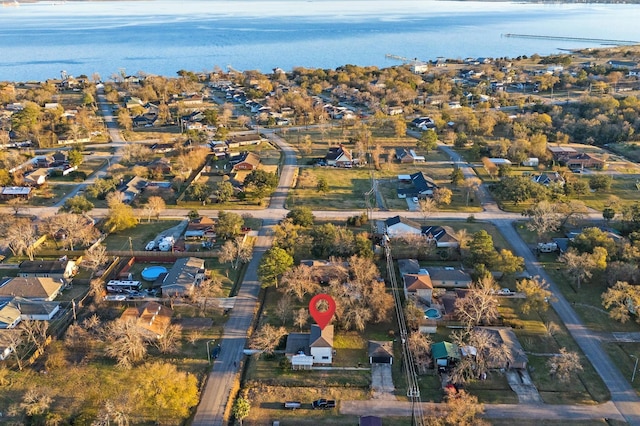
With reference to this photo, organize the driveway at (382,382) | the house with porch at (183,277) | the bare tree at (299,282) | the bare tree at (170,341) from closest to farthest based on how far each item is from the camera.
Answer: the driveway at (382,382)
the bare tree at (170,341)
the bare tree at (299,282)
the house with porch at (183,277)

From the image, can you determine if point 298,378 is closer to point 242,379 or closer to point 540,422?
point 242,379

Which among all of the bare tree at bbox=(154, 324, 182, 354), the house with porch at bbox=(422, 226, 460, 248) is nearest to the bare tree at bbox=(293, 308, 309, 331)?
the bare tree at bbox=(154, 324, 182, 354)

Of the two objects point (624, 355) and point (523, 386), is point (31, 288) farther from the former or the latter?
point (624, 355)

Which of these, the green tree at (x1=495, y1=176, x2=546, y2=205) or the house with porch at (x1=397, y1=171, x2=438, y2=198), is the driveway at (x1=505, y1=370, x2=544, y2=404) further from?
the house with porch at (x1=397, y1=171, x2=438, y2=198)

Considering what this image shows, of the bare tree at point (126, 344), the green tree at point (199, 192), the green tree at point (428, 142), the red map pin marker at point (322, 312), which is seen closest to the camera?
the bare tree at point (126, 344)

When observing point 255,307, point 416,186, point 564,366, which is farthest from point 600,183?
point 255,307

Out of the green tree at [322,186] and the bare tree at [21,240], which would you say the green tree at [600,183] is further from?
the bare tree at [21,240]

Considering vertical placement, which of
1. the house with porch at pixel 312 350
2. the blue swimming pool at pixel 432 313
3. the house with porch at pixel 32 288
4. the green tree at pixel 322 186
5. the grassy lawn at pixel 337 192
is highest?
the house with porch at pixel 312 350

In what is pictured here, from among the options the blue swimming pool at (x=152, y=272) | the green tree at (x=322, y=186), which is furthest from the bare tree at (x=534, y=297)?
the blue swimming pool at (x=152, y=272)
